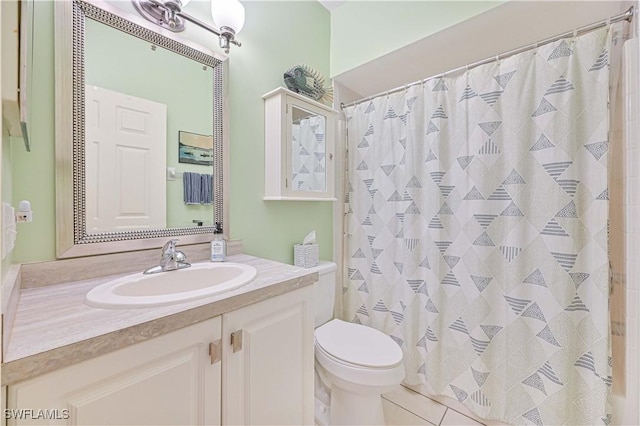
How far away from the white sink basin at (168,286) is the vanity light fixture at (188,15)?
967mm

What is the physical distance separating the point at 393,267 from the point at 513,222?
693 millimetres

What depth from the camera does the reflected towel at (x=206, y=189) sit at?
1.23 meters

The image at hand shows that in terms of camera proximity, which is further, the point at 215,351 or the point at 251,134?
the point at 251,134

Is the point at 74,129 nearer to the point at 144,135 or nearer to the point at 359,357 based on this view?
the point at 144,135

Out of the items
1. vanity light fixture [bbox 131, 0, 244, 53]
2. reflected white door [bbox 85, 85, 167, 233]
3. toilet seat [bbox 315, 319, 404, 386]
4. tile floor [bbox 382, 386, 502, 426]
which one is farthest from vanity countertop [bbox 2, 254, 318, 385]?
tile floor [bbox 382, 386, 502, 426]

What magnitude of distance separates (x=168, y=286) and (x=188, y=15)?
111 centimetres

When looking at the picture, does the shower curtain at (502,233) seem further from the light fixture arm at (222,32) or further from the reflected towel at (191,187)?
the reflected towel at (191,187)

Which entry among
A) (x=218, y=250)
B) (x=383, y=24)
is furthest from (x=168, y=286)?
(x=383, y=24)

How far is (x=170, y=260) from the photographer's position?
1027 millimetres

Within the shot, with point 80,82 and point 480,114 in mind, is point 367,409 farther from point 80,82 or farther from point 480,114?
point 80,82

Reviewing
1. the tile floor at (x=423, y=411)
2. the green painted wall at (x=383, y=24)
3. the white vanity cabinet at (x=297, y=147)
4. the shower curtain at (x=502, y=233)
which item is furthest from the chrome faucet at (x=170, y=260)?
the green painted wall at (x=383, y=24)

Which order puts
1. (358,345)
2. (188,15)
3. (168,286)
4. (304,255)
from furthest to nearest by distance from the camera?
(304,255), (358,345), (188,15), (168,286)

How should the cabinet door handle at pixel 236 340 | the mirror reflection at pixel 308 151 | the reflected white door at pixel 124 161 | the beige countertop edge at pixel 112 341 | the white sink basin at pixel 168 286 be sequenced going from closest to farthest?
the beige countertop edge at pixel 112 341, the white sink basin at pixel 168 286, the cabinet door handle at pixel 236 340, the reflected white door at pixel 124 161, the mirror reflection at pixel 308 151

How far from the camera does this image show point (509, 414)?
1.30 m
